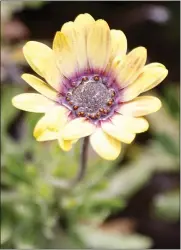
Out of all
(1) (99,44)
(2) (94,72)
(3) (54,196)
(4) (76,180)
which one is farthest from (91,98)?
(3) (54,196)

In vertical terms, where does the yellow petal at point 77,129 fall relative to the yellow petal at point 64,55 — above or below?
below

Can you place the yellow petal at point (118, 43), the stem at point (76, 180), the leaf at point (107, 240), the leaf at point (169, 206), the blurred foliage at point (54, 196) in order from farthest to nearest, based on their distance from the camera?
the leaf at point (169, 206) < the leaf at point (107, 240) < the blurred foliage at point (54, 196) < the stem at point (76, 180) < the yellow petal at point (118, 43)

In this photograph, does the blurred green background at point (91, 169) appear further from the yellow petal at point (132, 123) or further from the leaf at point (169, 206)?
the yellow petal at point (132, 123)

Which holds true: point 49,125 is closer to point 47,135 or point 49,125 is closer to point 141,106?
point 47,135

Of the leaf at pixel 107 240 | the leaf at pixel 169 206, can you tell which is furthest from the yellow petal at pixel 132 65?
the leaf at pixel 169 206

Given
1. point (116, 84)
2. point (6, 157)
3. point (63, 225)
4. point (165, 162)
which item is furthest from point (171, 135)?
point (116, 84)

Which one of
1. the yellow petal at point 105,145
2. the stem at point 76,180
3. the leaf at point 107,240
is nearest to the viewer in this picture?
the yellow petal at point 105,145

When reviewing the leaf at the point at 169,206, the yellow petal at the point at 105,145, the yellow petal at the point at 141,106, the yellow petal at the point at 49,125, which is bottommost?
the yellow petal at the point at 105,145

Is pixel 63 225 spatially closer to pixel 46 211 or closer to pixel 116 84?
pixel 46 211
